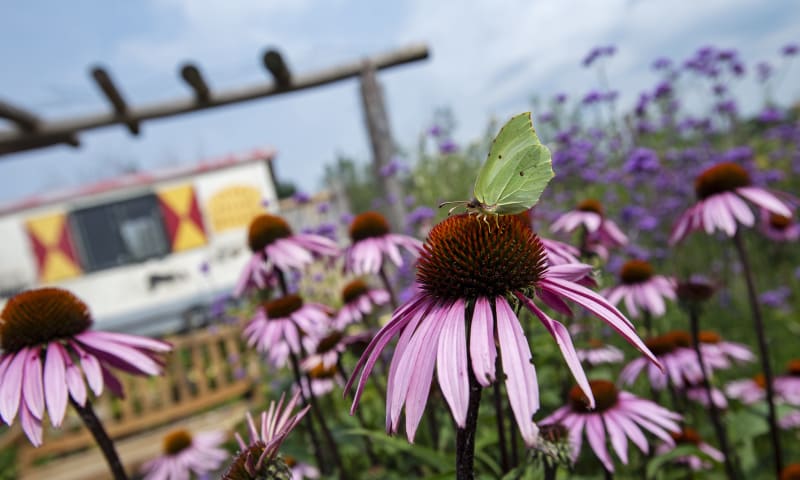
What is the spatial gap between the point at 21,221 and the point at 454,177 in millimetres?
9599

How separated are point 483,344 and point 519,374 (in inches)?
2.5

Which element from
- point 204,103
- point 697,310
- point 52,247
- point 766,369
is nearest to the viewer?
point 766,369

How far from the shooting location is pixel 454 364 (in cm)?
73

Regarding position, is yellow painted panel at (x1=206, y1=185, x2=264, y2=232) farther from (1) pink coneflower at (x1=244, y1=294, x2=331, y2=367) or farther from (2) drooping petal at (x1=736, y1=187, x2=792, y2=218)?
(2) drooping petal at (x1=736, y1=187, x2=792, y2=218)

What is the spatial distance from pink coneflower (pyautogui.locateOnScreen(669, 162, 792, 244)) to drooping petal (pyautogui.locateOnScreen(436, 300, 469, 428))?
4.14 feet

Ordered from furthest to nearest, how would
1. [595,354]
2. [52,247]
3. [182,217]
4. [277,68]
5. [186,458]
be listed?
[182,217] < [52,247] < [277,68] < [186,458] < [595,354]

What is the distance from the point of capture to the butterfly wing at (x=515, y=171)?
959mm

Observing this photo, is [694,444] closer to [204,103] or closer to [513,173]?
[513,173]

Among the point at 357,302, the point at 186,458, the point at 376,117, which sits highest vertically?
the point at 376,117

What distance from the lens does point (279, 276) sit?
199 cm

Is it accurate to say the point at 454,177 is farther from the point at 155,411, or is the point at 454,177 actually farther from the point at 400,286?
the point at 155,411

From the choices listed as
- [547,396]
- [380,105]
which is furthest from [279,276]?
[380,105]

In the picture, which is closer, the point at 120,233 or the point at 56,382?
the point at 56,382

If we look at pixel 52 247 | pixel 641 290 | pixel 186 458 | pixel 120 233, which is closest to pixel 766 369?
pixel 641 290
